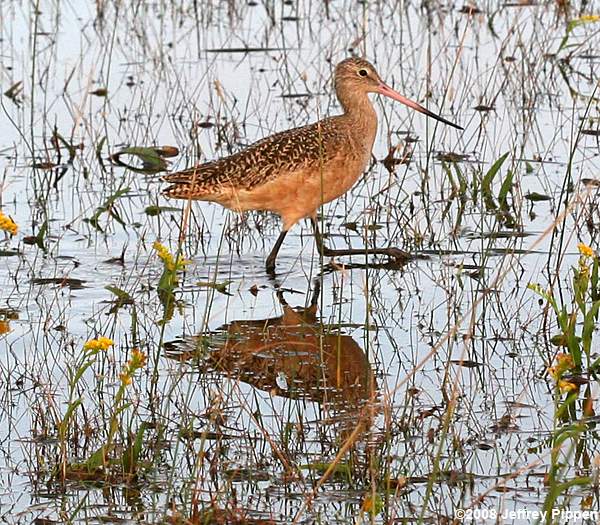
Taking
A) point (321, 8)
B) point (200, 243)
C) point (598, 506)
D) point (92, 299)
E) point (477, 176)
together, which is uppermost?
point (321, 8)

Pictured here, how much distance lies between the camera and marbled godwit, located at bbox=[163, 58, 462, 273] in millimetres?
8680

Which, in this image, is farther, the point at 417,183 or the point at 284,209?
the point at 417,183

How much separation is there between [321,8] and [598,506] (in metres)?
8.66

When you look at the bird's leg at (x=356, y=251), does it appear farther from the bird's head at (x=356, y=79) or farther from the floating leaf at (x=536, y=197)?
the floating leaf at (x=536, y=197)

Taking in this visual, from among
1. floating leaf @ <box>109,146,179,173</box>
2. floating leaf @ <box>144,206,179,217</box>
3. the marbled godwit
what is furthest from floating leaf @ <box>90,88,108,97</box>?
the marbled godwit

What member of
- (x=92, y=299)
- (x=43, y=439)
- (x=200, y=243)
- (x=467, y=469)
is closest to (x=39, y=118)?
(x=200, y=243)

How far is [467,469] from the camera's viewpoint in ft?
19.0

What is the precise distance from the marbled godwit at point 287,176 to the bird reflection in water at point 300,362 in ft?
3.02

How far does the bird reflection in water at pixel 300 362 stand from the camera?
6500mm

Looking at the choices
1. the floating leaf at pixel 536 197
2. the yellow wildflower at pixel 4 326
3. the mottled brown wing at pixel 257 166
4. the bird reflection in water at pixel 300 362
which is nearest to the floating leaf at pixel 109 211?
the mottled brown wing at pixel 257 166

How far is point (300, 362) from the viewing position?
7109mm

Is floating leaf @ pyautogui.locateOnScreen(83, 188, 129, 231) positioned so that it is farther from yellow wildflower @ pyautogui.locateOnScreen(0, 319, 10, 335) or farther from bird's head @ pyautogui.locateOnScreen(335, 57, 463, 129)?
bird's head @ pyautogui.locateOnScreen(335, 57, 463, 129)

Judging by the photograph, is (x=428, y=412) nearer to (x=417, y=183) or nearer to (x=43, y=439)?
(x=43, y=439)

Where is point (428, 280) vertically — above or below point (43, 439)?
above
